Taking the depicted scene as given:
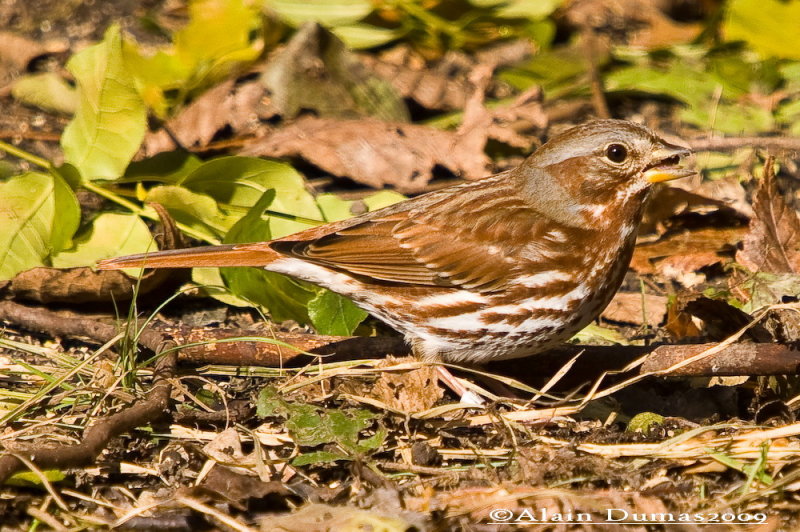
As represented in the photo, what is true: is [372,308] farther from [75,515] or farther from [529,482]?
[75,515]

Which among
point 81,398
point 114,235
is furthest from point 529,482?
point 114,235

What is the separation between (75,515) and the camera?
11.3 feet

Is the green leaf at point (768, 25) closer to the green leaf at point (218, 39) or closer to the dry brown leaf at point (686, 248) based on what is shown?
the dry brown leaf at point (686, 248)

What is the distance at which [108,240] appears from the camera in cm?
522

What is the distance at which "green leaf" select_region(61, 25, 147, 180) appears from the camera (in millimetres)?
5281

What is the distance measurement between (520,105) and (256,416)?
11.2 ft

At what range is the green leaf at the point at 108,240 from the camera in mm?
5105

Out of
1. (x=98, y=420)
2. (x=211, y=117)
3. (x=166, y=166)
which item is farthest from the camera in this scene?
(x=211, y=117)

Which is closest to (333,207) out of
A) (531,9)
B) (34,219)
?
(34,219)

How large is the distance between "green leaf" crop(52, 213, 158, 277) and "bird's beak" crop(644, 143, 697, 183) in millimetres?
2466

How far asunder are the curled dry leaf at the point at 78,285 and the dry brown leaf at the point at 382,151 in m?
1.42

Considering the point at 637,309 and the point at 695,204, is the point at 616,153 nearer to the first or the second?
the point at 637,309

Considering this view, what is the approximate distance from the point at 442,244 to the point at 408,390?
71cm

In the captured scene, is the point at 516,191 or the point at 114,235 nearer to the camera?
the point at 516,191
